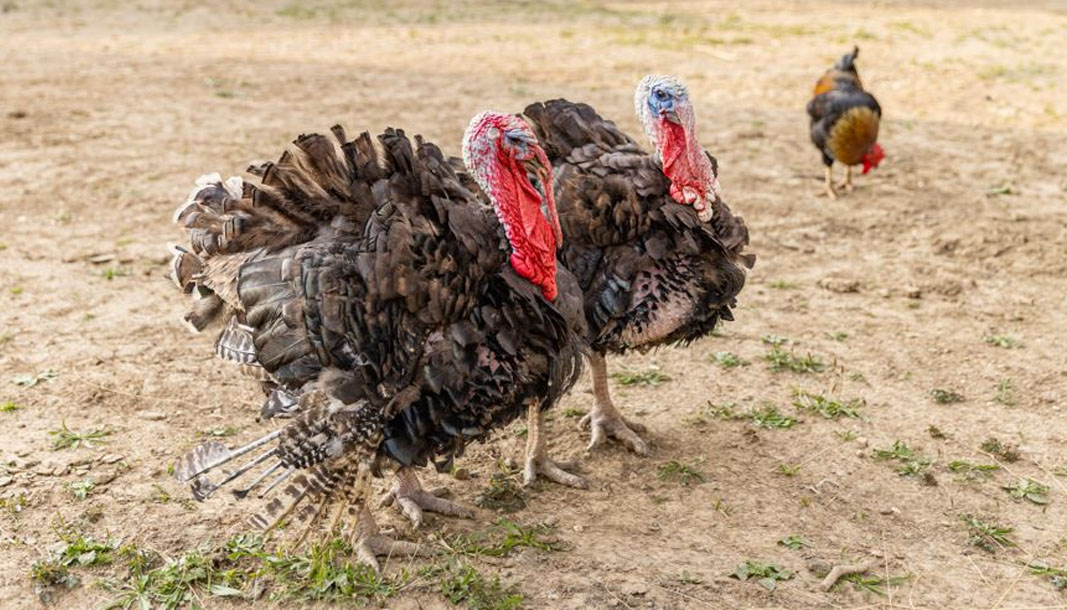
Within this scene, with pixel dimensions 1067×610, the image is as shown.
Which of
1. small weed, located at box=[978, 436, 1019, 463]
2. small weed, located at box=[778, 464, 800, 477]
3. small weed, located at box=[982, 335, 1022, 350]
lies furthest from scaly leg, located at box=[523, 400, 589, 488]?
small weed, located at box=[982, 335, 1022, 350]

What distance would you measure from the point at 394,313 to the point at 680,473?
68.1 inches

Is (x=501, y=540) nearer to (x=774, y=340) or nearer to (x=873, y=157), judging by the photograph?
(x=774, y=340)

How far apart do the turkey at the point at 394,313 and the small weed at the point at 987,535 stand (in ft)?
5.97

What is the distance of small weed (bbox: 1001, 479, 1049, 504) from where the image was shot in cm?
446

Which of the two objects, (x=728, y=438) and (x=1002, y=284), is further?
(x=1002, y=284)

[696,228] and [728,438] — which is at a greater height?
[696,228]

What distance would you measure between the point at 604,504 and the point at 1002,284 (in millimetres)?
3785

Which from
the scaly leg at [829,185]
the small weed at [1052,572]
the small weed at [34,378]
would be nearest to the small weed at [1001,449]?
the small weed at [1052,572]

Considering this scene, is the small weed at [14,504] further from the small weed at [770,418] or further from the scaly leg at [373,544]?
the small weed at [770,418]

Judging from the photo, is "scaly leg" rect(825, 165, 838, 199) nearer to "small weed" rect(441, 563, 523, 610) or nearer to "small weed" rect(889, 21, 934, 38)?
"small weed" rect(441, 563, 523, 610)

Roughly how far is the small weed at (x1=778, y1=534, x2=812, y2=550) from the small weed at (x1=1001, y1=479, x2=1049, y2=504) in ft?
3.50

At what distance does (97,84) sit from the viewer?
11.1 m

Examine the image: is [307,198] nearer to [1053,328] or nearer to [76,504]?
[76,504]

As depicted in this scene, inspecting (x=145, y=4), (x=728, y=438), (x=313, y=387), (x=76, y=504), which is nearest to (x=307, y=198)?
(x=313, y=387)
